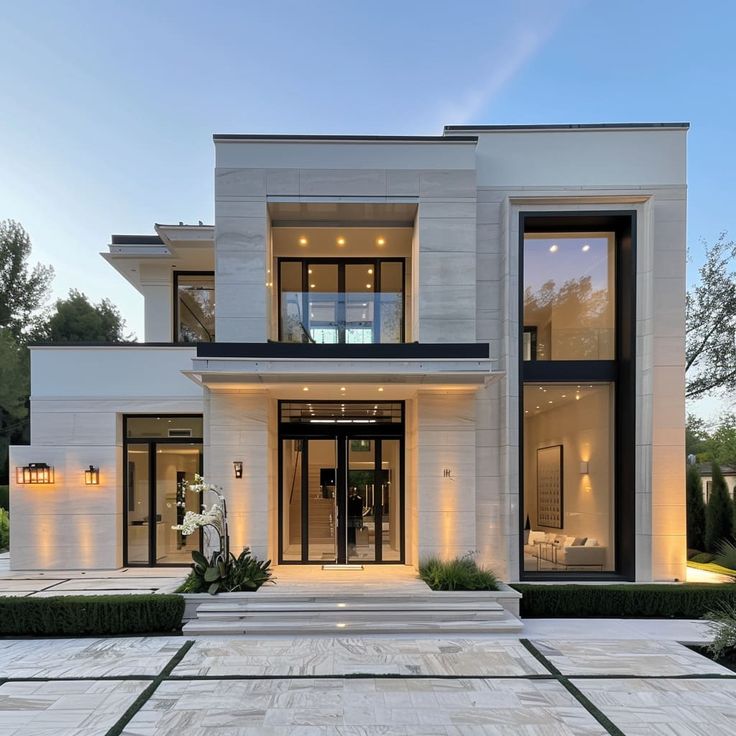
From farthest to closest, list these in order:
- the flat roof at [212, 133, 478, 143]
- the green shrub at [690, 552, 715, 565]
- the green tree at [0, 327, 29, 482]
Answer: the green tree at [0, 327, 29, 482] → the green shrub at [690, 552, 715, 565] → the flat roof at [212, 133, 478, 143]

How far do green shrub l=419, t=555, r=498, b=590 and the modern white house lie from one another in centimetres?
52

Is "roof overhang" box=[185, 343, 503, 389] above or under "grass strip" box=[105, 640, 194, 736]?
above

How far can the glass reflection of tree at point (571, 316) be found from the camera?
380 inches

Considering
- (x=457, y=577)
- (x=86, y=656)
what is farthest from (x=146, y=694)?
(x=457, y=577)

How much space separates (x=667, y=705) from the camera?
5.03 metres

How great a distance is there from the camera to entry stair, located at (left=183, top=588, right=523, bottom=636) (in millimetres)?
7113

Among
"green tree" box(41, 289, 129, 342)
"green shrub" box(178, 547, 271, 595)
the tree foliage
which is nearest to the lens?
"green shrub" box(178, 547, 271, 595)

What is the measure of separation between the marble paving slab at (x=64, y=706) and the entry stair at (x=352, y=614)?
1754mm

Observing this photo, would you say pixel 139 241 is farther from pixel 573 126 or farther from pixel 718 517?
pixel 718 517

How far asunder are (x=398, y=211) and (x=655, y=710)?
27.2ft

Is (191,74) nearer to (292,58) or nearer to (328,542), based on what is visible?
(292,58)

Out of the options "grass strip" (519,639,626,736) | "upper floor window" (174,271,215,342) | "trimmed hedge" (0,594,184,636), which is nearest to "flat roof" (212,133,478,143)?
"upper floor window" (174,271,215,342)

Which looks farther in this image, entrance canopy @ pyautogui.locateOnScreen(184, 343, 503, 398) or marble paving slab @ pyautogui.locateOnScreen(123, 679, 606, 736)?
entrance canopy @ pyautogui.locateOnScreen(184, 343, 503, 398)

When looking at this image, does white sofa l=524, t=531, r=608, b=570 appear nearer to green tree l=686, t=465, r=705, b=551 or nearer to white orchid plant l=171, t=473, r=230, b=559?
green tree l=686, t=465, r=705, b=551
